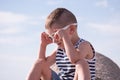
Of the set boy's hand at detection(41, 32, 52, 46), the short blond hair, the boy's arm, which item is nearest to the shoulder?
the short blond hair

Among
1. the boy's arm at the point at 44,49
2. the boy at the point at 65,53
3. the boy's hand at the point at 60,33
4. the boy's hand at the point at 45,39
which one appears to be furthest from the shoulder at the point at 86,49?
the boy's hand at the point at 45,39

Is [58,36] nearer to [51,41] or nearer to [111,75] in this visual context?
[51,41]

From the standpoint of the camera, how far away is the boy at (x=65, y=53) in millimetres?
4980

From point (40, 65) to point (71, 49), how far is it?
95 cm

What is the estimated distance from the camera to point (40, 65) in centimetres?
580

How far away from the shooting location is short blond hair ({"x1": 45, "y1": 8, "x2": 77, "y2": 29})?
5418mm

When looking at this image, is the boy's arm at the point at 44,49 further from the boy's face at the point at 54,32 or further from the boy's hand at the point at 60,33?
the boy's hand at the point at 60,33

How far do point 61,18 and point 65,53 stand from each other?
0.56 meters

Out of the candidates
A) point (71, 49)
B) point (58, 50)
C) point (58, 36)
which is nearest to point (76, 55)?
point (71, 49)

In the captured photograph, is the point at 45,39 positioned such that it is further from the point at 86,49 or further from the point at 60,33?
the point at 86,49

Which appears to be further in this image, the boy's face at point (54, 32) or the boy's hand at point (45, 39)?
the boy's hand at point (45, 39)

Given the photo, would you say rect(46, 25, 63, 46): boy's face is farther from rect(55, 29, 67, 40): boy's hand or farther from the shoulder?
the shoulder

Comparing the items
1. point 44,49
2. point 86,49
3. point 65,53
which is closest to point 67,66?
point 65,53

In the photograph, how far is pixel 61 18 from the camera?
5418mm
